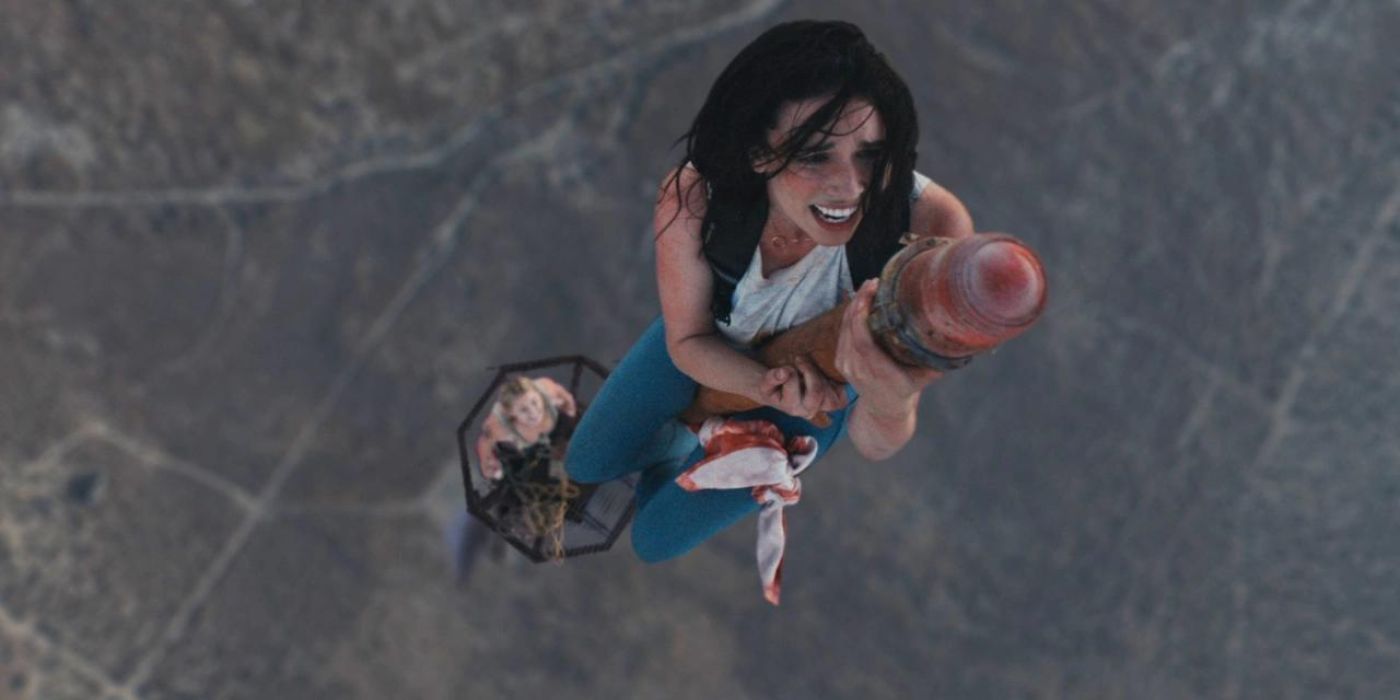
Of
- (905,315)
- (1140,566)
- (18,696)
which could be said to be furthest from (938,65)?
(18,696)

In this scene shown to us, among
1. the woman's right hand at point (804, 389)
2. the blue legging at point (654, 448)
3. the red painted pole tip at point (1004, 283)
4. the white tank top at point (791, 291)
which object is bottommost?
the blue legging at point (654, 448)

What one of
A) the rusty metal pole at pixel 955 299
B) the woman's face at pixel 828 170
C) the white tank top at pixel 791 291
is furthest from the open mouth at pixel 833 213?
the rusty metal pole at pixel 955 299

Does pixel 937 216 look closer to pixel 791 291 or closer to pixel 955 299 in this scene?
pixel 791 291

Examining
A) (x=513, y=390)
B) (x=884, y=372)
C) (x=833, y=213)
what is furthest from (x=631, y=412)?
(x=884, y=372)

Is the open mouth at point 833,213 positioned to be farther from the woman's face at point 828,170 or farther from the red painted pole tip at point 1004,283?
the red painted pole tip at point 1004,283

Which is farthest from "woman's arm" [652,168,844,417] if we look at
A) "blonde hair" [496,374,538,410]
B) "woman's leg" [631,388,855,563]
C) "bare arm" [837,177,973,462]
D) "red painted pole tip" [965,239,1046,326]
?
"blonde hair" [496,374,538,410]

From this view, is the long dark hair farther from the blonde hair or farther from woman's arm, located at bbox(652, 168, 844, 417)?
the blonde hair

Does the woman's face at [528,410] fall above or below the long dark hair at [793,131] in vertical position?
below
